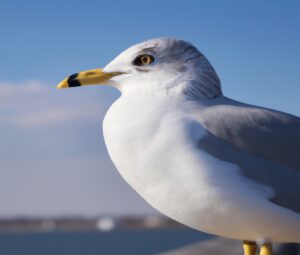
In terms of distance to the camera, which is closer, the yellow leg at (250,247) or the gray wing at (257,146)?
the gray wing at (257,146)

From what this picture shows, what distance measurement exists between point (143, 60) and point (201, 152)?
0.59 meters

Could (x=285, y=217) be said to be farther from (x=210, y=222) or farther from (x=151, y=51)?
(x=151, y=51)

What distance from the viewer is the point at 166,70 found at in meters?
3.40

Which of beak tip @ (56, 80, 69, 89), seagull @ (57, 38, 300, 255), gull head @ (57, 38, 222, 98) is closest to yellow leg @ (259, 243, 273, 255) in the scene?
seagull @ (57, 38, 300, 255)

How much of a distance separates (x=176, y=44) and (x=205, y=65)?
177 millimetres

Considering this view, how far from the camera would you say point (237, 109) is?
3.35 m

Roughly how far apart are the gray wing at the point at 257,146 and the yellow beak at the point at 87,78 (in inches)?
22.5

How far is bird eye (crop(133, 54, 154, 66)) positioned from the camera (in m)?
3.43

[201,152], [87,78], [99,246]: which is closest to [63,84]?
[87,78]

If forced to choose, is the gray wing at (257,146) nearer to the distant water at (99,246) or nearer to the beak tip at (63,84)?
the beak tip at (63,84)

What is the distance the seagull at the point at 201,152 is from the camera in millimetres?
3117

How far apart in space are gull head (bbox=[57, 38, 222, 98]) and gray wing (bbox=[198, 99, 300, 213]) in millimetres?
151

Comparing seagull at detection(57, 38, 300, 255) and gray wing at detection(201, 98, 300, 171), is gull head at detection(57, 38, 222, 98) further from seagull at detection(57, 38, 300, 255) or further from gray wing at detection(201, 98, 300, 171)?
gray wing at detection(201, 98, 300, 171)

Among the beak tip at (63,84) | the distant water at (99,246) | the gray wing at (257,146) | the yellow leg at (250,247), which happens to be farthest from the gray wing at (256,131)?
the distant water at (99,246)
